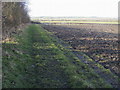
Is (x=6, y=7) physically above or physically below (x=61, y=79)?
above

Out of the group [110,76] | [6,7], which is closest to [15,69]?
[110,76]

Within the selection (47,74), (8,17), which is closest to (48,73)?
(47,74)

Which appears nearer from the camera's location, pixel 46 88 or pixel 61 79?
pixel 46 88

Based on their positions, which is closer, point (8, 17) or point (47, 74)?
point (47, 74)

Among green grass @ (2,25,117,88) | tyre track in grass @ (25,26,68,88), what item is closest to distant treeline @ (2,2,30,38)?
tyre track in grass @ (25,26,68,88)

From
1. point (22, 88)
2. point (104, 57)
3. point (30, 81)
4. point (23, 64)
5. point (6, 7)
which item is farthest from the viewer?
point (6, 7)

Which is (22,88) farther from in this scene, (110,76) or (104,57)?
(104,57)

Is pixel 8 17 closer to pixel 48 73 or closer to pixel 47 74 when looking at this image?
pixel 48 73

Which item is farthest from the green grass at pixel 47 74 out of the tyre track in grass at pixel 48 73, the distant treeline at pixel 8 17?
the distant treeline at pixel 8 17

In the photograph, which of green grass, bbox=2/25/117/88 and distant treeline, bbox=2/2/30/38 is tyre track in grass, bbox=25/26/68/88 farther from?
distant treeline, bbox=2/2/30/38

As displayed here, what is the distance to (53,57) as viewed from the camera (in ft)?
43.7

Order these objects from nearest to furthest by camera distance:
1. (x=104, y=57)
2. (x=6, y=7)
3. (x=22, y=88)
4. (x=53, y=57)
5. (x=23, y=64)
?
(x=22, y=88) → (x=23, y=64) → (x=53, y=57) → (x=104, y=57) → (x=6, y=7)

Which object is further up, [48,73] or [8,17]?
[8,17]

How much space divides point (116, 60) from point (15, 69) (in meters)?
7.28
